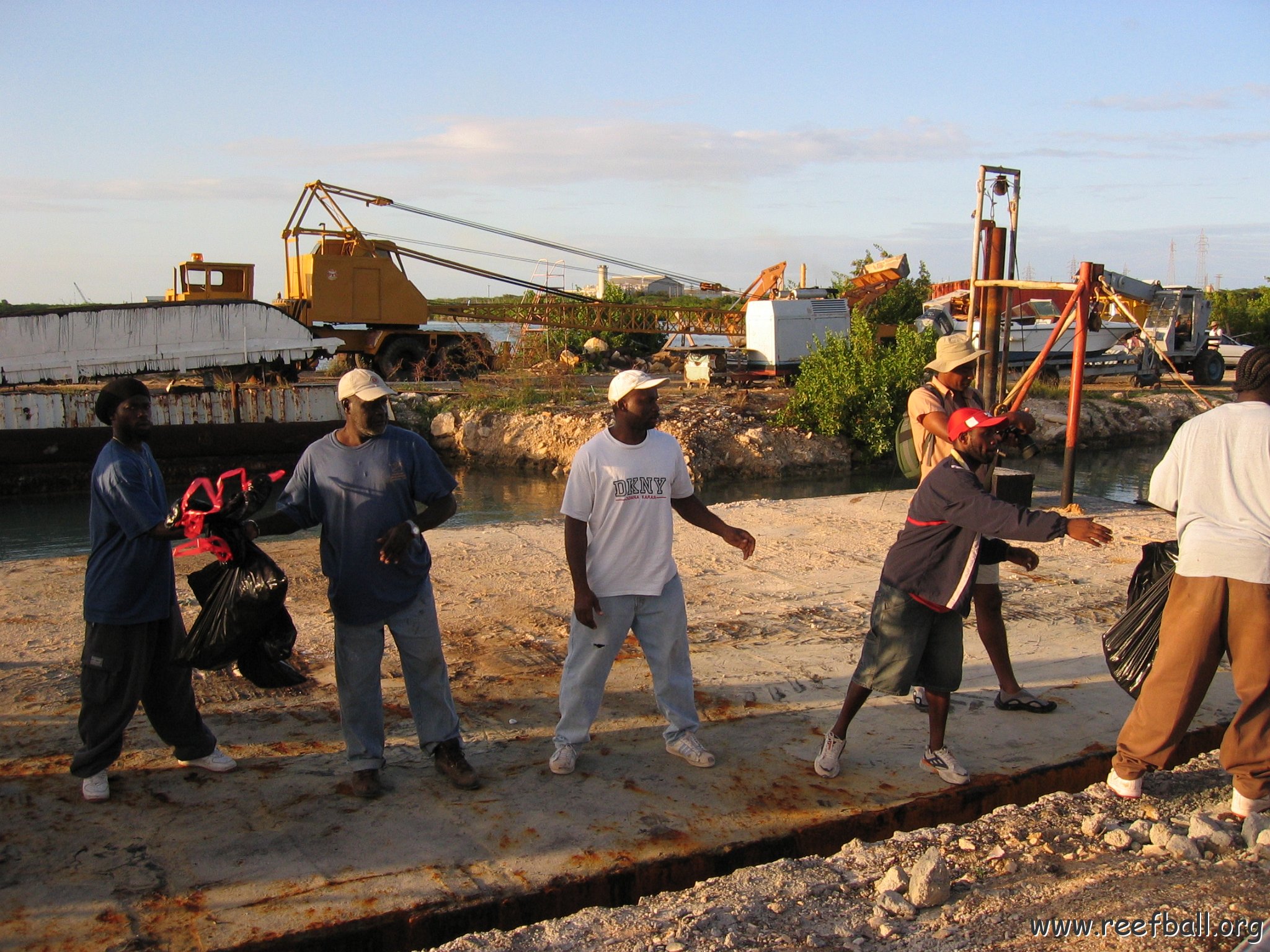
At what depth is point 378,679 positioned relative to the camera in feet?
12.4

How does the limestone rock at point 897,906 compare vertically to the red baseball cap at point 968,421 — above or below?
below

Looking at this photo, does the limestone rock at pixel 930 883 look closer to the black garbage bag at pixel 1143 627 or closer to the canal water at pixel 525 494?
the black garbage bag at pixel 1143 627

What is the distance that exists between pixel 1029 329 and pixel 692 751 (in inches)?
859

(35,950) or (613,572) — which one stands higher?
(613,572)

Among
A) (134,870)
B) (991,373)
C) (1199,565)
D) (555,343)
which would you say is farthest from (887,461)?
(134,870)

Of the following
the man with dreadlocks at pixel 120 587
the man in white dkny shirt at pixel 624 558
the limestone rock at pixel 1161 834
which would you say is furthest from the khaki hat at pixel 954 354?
the man with dreadlocks at pixel 120 587

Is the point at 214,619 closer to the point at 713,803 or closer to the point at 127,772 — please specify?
the point at 127,772

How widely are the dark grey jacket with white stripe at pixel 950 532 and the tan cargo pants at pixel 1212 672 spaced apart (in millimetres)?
554

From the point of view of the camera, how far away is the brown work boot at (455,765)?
3854 millimetres

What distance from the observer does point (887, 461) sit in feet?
63.0

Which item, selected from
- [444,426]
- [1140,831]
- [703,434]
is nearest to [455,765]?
[1140,831]

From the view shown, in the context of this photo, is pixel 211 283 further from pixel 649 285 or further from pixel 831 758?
pixel 649 285

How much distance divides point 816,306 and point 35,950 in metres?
21.6

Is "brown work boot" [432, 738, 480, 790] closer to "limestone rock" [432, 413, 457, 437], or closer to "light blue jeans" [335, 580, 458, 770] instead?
"light blue jeans" [335, 580, 458, 770]
